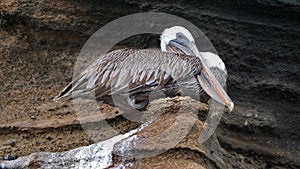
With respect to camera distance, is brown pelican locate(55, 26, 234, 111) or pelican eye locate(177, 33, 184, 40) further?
pelican eye locate(177, 33, 184, 40)

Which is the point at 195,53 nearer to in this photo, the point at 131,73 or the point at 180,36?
the point at 180,36

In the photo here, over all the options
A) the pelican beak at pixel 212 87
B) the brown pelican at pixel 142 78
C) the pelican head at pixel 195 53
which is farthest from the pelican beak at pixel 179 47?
the brown pelican at pixel 142 78

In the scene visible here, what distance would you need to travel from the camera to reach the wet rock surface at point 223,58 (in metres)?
3.40

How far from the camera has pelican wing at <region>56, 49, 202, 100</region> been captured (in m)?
3.14

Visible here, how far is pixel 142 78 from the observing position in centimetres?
319

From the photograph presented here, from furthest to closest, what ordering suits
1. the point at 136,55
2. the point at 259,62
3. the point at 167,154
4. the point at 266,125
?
1. the point at 259,62
2. the point at 266,125
3. the point at 136,55
4. the point at 167,154

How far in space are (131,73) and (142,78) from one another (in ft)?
0.29

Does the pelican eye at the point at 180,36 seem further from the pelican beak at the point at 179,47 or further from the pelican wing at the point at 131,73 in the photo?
A: the pelican wing at the point at 131,73

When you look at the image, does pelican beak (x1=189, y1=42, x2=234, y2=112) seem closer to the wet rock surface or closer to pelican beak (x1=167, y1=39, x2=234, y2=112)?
pelican beak (x1=167, y1=39, x2=234, y2=112)

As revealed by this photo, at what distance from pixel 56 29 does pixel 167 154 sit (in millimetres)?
1837

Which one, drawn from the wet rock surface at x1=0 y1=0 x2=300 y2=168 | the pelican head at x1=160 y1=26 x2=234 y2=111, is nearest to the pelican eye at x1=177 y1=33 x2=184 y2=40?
the pelican head at x1=160 y1=26 x2=234 y2=111

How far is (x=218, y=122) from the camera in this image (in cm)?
348

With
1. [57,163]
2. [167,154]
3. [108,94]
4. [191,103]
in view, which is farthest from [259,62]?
[57,163]

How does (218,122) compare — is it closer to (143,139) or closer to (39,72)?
(143,139)
